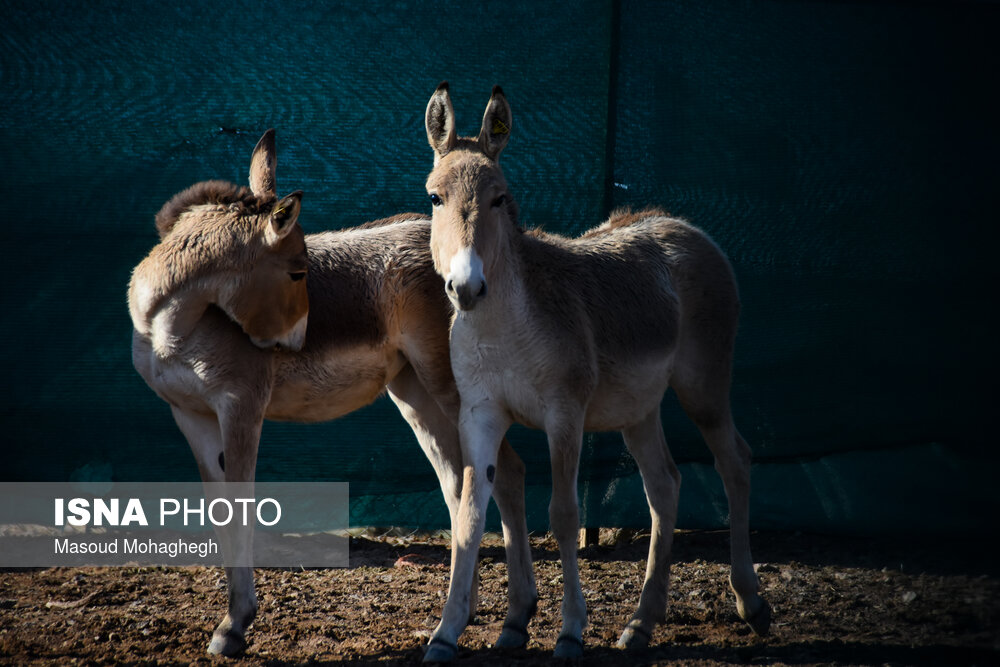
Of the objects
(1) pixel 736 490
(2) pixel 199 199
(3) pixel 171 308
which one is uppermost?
(2) pixel 199 199

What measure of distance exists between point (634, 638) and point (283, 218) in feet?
8.01

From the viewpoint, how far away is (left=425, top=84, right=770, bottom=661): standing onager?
4.06 meters

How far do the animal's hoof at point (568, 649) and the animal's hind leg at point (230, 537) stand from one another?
4.62ft

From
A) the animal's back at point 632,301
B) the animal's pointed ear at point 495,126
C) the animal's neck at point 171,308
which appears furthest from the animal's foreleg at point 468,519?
the animal's neck at point 171,308

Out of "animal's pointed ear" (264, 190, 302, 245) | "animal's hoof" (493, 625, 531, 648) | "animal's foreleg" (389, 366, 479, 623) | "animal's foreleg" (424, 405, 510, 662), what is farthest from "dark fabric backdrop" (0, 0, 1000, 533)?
"animal's foreleg" (424, 405, 510, 662)

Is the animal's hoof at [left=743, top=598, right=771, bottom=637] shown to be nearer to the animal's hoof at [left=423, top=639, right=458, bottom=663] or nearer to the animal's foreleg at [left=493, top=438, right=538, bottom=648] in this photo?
the animal's foreleg at [left=493, top=438, right=538, bottom=648]

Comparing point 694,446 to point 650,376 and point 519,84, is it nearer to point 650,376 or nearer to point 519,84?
point 650,376

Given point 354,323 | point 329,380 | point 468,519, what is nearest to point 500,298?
point 468,519

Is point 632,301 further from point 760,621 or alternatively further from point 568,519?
point 760,621

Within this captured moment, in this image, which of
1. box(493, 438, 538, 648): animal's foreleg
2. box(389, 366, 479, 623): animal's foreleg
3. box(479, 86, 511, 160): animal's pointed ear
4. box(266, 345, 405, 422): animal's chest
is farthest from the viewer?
box(389, 366, 479, 623): animal's foreleg

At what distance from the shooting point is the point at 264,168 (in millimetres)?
4863

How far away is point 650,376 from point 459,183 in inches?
50.8

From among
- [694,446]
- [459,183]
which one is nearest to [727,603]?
[694,446]

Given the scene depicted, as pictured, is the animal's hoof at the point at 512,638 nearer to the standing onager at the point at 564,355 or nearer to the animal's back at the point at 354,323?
the standing onager at the point at 564,355
